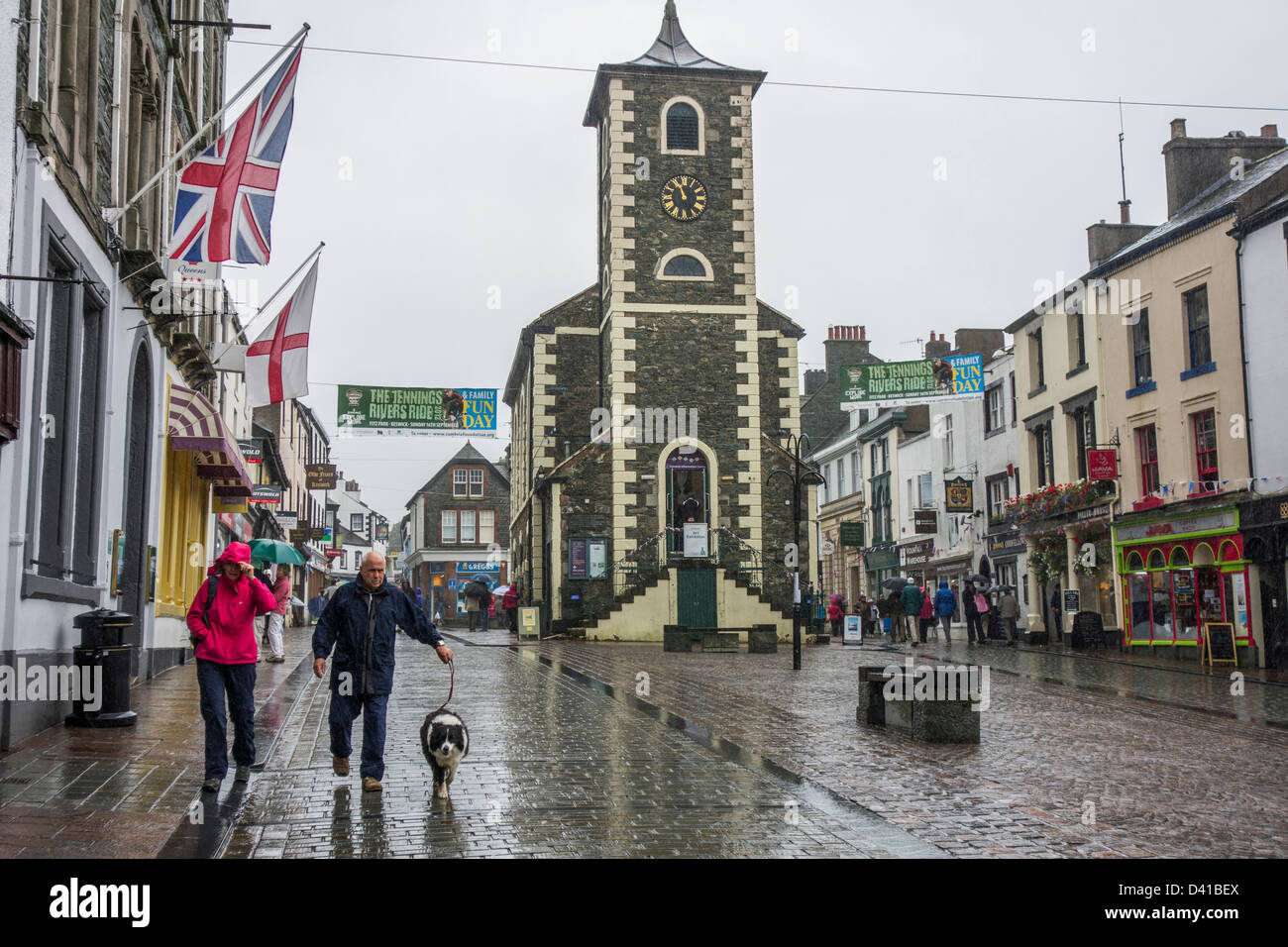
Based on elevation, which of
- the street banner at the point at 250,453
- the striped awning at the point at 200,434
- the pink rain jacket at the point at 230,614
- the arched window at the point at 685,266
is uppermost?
the arched window at the point at 685,266

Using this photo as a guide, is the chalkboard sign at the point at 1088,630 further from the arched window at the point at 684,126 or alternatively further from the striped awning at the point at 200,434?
the striped awning at the point at 200,434

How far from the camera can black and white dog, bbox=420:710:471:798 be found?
8.13 meters

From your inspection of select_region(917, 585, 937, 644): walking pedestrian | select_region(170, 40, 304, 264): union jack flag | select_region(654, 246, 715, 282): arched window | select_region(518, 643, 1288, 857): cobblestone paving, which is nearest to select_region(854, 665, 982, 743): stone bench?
select_region(518, 643, 1288, 857): cobblestone paving

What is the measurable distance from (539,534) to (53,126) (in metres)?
29.7

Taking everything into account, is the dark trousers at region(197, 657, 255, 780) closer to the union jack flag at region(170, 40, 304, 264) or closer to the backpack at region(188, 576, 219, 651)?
the backpack at region(188, 576, 219, 651)

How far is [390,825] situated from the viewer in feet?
23.9

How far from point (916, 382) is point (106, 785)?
2264 centimetres

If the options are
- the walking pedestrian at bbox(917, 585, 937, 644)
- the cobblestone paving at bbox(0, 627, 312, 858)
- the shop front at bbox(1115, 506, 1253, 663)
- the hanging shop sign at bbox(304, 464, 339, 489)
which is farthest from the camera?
the hanging shop sign at bbox(304, 464, 339, 489)

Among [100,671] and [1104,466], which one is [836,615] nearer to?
[1104,466]

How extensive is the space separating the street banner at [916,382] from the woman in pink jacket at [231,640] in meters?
20.9

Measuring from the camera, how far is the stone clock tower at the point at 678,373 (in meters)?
35.7

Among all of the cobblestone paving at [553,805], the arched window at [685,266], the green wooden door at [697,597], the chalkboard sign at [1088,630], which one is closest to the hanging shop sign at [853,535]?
the green wooden door at [697,597]

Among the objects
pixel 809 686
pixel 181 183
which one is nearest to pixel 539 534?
pixel 809 686

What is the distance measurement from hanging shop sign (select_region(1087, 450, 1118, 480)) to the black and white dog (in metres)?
Answer: 23.9
